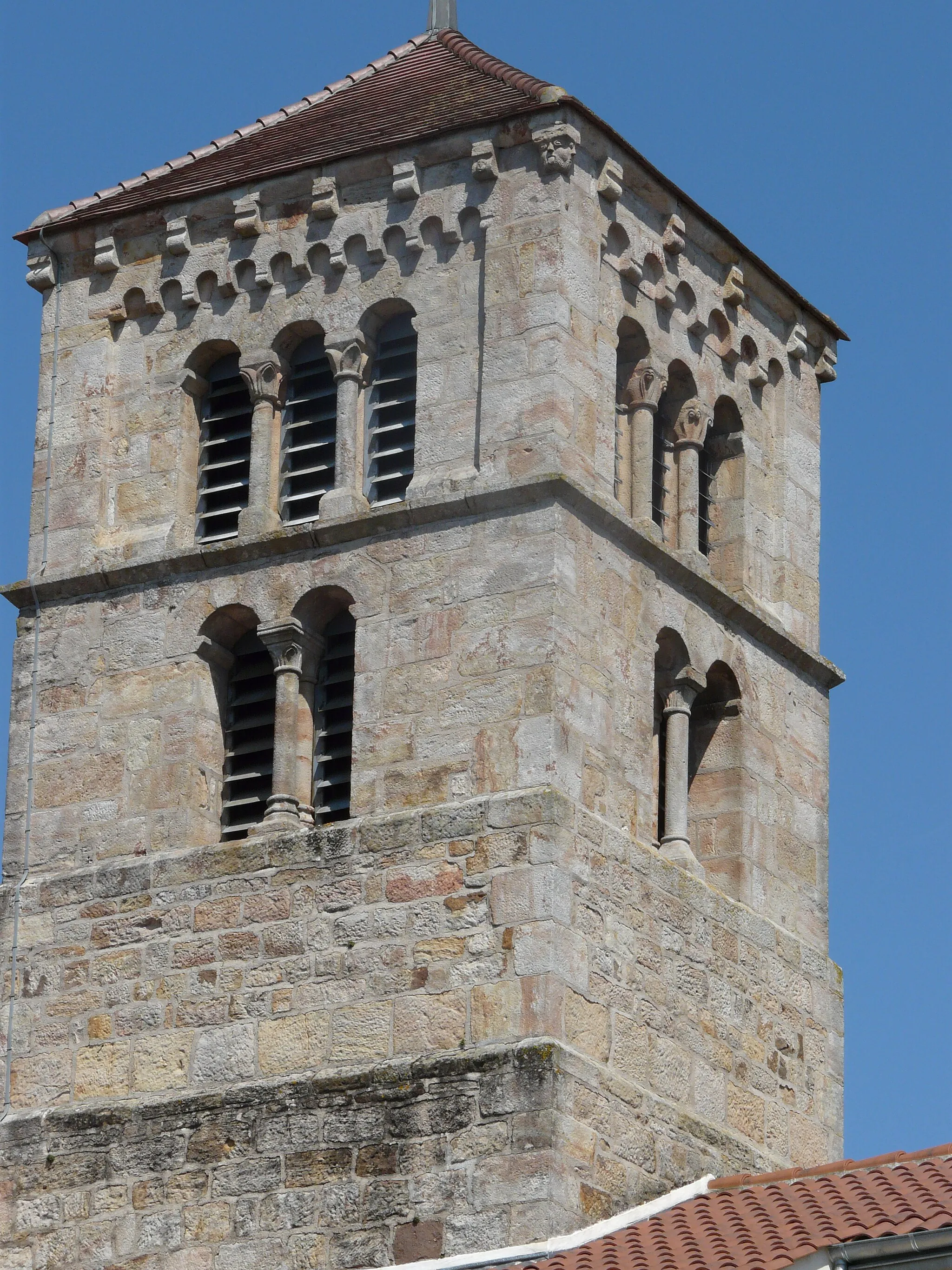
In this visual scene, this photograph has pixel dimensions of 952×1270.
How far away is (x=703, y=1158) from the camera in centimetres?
2703

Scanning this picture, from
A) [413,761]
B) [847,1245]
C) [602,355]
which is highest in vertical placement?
[602,355]

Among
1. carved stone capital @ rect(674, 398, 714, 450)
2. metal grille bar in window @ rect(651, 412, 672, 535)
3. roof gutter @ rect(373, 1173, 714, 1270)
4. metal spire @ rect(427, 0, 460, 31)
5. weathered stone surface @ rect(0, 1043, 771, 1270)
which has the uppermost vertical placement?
metal spire @ rect(427, 0, 460, 31)

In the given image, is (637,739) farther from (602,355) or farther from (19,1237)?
(19,1237)

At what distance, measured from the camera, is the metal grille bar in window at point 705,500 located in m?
30.0

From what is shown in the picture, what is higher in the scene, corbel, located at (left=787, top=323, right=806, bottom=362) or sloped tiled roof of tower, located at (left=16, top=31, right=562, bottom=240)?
sloped tiled roof of tower, located at (left=16, top=31, right=562, bottom=240)

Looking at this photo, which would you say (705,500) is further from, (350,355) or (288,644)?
(288,644)

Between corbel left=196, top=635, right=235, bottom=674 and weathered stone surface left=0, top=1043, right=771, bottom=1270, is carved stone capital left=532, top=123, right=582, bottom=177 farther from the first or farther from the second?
weathered stone surface left=0, top=1043, right=771, bottom=1270

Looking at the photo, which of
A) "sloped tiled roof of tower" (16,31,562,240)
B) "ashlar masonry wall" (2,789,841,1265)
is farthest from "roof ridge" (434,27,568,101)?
"ashlar masonry wall" (2,789,841,1265)

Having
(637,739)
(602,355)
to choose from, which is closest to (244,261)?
(602,355)

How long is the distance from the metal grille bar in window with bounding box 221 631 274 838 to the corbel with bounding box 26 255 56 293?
368cm

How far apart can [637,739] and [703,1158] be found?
296 centimetres

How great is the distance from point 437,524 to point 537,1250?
18.0 feet

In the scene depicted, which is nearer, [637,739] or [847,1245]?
[847,1245]

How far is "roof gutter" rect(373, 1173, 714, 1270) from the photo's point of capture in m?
25.0
